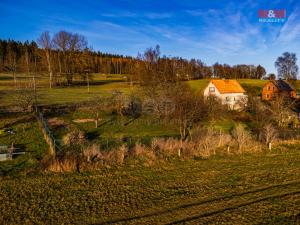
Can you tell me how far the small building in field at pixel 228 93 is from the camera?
41312mm

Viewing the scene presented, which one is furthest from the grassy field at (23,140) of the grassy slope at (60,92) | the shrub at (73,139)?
the grassy slope at (60,92)

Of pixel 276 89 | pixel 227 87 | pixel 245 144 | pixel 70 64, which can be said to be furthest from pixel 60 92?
pixel 276 89

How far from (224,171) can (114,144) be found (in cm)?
865

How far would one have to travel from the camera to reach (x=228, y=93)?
43219 mm

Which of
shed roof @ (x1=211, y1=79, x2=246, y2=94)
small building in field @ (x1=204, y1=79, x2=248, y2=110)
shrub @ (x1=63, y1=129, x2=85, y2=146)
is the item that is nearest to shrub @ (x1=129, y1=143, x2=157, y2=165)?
shrub @ (x1=63, y1=129, x2=85, y2=146)

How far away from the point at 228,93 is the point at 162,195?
3560cm

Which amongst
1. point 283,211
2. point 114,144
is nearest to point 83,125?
point 114,144

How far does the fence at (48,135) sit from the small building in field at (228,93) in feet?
86.4

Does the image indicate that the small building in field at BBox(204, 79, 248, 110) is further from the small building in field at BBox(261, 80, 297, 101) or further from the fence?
the fence

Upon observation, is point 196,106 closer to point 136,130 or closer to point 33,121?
point 136,130

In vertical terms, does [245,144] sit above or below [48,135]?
below

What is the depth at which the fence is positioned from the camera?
1605 centimetres

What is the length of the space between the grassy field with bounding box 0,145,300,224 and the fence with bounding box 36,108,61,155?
328 centimetres

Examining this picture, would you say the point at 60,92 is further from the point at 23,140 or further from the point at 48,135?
the point at 48,135
